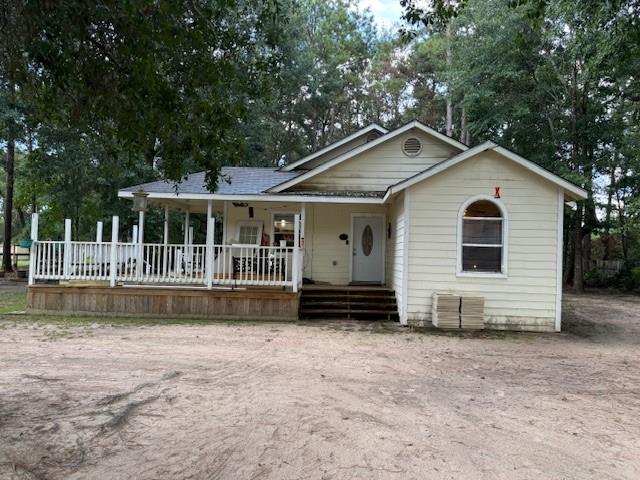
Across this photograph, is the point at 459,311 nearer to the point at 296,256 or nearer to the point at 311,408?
the point at 296,256

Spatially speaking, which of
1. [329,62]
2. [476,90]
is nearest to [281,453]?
[476,90]

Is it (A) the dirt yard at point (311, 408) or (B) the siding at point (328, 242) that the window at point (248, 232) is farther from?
(A) the dirt yard at point (311, 408)

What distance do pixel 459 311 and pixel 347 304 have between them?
268cm

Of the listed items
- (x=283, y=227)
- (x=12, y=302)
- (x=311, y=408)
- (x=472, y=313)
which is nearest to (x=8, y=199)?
(x=12, y=302)

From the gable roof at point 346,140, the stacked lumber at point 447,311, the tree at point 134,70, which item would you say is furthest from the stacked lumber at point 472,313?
the tree at point 134,70

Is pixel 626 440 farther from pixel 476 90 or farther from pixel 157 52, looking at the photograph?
pixel 476 90

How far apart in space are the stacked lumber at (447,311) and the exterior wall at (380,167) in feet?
12.9

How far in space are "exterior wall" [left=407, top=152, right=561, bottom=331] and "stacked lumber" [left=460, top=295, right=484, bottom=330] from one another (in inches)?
13.1

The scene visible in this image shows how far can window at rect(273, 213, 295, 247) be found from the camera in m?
13.4

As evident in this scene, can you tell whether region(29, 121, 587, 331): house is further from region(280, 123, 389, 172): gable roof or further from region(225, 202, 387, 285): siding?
region(280, 123, 389, 172): gable roof

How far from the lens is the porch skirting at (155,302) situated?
1068cm

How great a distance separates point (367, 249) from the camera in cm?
1330

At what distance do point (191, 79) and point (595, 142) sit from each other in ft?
66.9

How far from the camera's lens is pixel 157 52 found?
4.07 meters
